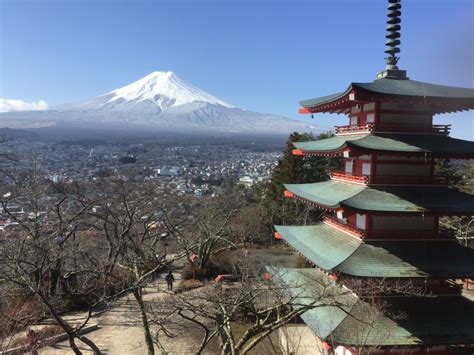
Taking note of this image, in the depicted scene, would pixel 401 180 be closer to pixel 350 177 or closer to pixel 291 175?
pixel 350 177

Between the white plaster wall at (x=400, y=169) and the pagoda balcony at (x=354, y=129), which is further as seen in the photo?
the pagoda balcony at (x=354, y=129)

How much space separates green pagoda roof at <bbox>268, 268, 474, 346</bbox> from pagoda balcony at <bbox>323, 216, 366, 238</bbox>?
170cm

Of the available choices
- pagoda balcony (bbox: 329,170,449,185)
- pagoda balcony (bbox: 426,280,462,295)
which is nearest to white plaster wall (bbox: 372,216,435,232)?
pagoda balcony (bbox: 329,170,449,185)

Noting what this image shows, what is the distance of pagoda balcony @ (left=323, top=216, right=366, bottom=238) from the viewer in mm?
11905

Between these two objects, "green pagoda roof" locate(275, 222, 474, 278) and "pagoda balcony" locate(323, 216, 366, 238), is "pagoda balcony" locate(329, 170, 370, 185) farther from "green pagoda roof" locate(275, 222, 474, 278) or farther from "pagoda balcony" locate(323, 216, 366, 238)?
"green pagoda roof" locate(275, 222, 474, 278)

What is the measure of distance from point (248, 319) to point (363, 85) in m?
11.0

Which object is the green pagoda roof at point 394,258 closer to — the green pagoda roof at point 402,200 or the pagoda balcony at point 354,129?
the green pagoda roof at point 402,200

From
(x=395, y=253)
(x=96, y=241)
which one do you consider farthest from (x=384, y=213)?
(x=96, y=241)

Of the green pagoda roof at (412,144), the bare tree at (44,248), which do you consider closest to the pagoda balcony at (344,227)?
the green pagoda roof at (412,144)

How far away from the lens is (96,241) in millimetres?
24891

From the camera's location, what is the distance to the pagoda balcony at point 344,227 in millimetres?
11905

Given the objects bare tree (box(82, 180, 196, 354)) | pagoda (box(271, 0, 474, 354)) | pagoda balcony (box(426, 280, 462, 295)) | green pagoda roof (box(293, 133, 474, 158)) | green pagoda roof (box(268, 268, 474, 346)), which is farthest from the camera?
bare tree (box(82, 180, 196, 354))

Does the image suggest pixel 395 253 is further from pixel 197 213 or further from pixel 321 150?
pixel 197 213

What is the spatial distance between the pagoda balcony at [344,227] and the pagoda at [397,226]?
0.13ft
